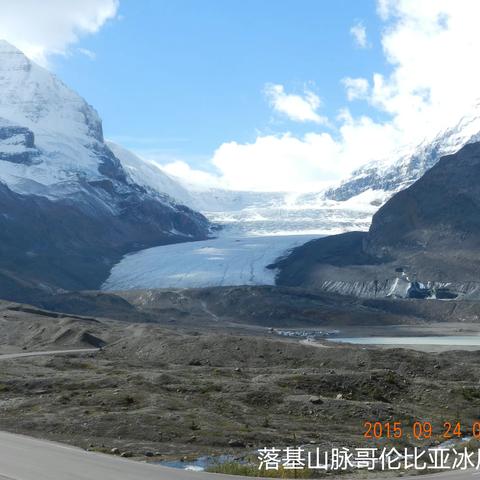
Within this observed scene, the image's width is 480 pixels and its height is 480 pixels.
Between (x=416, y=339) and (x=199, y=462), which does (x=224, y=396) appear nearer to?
(x=199, y=462)

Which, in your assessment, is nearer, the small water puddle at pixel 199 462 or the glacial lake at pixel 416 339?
the small water puddle at pixel 199 462

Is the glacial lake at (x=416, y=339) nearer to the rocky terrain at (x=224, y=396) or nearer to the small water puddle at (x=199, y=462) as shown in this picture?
the rocky terrain at (x=224, y=396)

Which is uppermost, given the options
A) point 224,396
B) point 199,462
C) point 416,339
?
point 199,462

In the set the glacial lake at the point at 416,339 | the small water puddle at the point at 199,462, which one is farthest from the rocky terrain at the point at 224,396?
the glacial lake at the point at 416,339

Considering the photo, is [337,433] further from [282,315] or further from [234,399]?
[282,315]

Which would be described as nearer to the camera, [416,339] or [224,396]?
[224,396]

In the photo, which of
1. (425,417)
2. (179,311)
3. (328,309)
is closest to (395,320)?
(328,309)

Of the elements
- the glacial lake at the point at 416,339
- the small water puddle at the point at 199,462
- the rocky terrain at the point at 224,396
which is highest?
the small water puddle at the point at 199,462

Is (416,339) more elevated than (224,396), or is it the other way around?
(224,396)

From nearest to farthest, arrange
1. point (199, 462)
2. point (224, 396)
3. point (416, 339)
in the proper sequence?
point (199, 462)
point (224, 396)
point (416, 339)

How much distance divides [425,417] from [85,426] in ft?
65.1

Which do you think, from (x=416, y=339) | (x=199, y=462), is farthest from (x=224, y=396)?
(x=416, y=339)

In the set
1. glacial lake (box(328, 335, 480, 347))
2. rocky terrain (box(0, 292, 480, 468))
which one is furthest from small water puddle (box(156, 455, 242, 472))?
glacial lake (box(328, 335, 480, 347))

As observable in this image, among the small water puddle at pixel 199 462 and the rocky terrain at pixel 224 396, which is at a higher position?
the small water puddle at pixel 199 462
